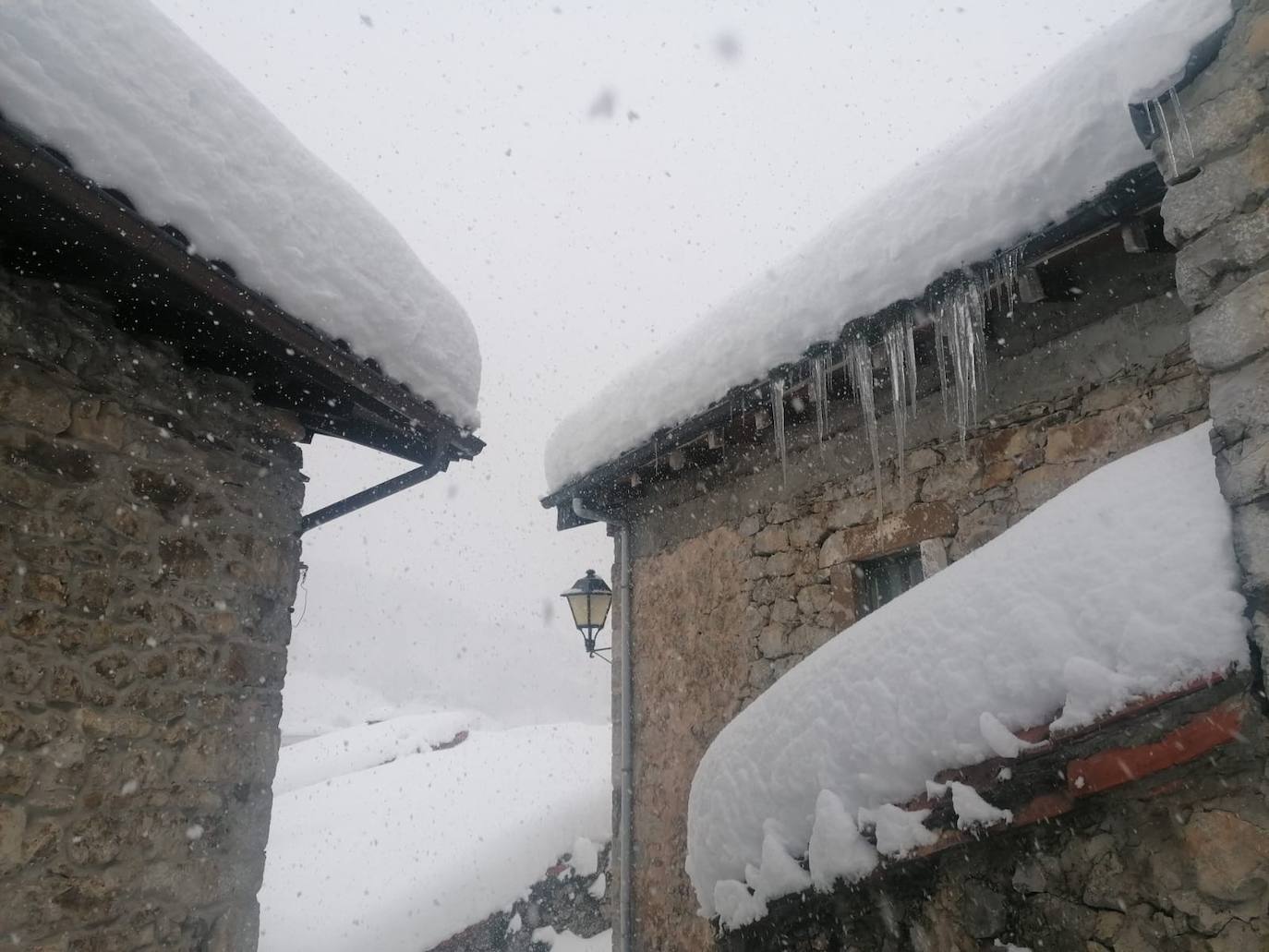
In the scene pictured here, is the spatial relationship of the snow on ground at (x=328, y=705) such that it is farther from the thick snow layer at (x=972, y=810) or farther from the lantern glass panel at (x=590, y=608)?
the thick snow layer at (x=972, y=810)

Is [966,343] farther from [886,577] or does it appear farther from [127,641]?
[127,641]

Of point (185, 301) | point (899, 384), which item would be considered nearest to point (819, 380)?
point (899, 384)

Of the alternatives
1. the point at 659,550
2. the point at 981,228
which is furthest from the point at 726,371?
the point at 659,550

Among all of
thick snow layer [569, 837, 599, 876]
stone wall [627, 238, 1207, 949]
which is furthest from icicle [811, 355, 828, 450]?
thick snow layer [569, 837, 599, 876]

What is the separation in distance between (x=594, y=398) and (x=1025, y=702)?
12.5ft

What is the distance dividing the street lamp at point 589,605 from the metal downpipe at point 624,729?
497mm

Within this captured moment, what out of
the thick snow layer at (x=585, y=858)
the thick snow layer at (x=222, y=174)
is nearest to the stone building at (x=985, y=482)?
the thick snow layer at (x=222, y=174)

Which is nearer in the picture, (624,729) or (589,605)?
(624,729)

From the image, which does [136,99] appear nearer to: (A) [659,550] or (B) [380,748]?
(A) [659,550]

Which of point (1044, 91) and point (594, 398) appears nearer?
A: point (1044, 91)

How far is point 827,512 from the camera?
3.63 metres

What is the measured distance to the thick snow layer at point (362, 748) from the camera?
52.2ft

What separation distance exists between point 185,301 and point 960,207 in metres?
2.52

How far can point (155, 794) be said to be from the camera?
223 centimetres
